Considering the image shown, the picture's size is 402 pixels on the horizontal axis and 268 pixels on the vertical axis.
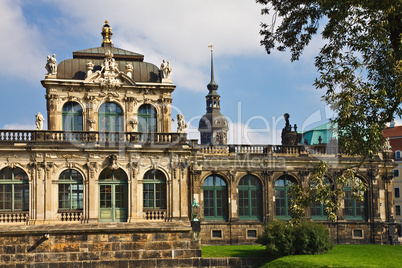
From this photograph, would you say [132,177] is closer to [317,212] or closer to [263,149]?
[263,149]

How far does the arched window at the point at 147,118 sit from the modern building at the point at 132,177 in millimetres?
73

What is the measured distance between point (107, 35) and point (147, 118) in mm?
8423

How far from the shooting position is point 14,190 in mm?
34156

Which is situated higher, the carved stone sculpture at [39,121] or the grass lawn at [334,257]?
the carved stone sculpture at [39,121]

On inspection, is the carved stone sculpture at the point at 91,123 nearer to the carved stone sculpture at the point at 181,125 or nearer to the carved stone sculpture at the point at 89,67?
the carved stone sculpture at the point at 89,67

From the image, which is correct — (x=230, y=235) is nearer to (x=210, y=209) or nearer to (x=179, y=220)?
(x=210, y=209)

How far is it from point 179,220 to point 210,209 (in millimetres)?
4977

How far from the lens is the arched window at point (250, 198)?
40.4 metres

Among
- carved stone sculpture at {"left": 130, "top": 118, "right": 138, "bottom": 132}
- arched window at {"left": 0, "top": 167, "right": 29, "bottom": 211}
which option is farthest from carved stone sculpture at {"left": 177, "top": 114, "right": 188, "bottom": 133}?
arched window at {"left": 0, "top": 167, "right": 29, "bottom": 211}

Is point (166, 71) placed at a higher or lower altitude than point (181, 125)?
higher

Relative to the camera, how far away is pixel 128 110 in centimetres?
3791

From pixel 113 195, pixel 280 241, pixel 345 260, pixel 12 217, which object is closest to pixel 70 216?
pixel 113 195

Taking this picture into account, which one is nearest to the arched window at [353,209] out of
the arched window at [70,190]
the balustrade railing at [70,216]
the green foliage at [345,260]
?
the green foliage at [345,260]

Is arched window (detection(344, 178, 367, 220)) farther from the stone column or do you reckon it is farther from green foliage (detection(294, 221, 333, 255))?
the stone column
